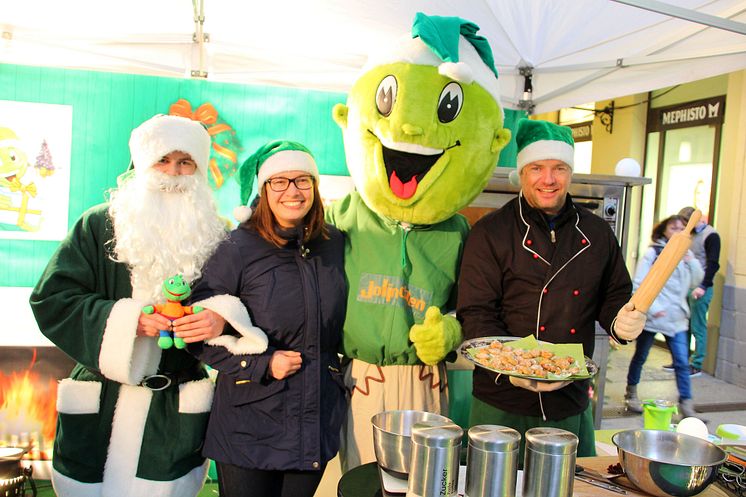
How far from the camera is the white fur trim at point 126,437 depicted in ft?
7.64

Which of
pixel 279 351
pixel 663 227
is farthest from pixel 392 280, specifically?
pixel 663 227

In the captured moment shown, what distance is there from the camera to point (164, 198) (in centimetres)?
247

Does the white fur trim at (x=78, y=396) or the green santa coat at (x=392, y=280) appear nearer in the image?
the white fur trim at (x=78, y=396)

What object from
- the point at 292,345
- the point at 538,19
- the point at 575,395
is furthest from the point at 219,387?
the point at 538,19

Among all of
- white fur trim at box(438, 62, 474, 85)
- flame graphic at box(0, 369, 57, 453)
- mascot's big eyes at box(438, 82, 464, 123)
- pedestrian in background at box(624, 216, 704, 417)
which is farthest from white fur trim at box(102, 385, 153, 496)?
pedestrian in background at box(624, 216, 704, 417)

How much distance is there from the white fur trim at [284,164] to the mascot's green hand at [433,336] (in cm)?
73

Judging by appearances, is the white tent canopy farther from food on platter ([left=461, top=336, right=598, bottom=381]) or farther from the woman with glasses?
food on platter ([left=461, top=336, right=598, bottom=381])

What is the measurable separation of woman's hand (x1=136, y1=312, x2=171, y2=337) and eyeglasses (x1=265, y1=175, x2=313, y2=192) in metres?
0.61

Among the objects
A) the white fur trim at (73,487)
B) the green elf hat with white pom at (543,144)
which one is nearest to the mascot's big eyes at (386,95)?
the green elf hat with white pom at (543,144)

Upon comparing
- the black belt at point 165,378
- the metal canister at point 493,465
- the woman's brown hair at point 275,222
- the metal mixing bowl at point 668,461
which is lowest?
the black belt at point 165,378

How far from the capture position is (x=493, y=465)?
141 centimetres

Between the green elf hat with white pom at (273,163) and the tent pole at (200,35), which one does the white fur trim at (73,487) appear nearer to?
the green elf hat with white pom at (273,163)

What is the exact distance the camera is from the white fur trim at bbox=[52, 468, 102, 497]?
7.67 ft

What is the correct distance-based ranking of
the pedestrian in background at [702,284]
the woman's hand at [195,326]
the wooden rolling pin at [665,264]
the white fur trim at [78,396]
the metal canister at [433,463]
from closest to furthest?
the metal canister at [433,463]
the wooden rolling pin at [665,264]
the woman's hand at [195,326]
the white fur trim at [78,396]
the pedestrian in background at [702,284]
